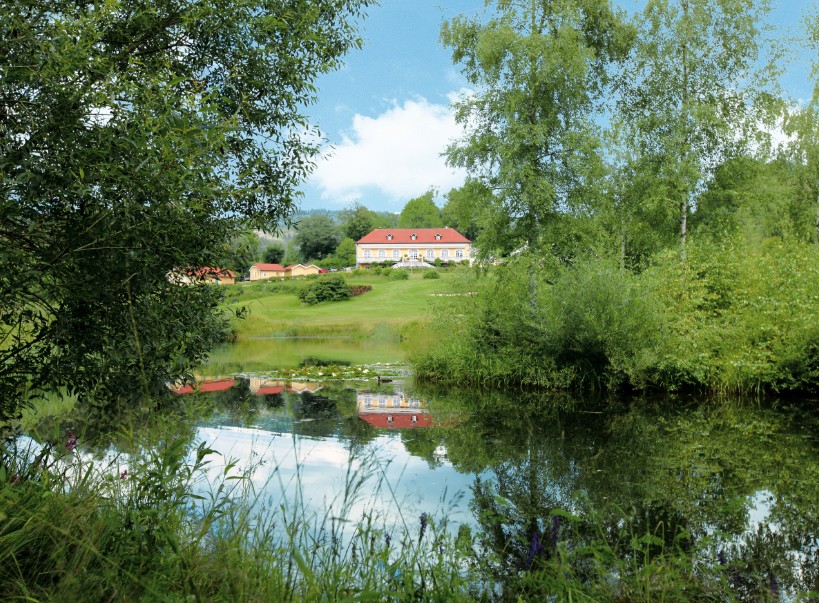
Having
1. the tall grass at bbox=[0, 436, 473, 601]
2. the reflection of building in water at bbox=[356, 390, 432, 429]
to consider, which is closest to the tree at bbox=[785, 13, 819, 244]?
the reflection of building in water at bbox=[356, 390, 432, 429]

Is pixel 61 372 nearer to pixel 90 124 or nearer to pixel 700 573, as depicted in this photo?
pixel 90 124

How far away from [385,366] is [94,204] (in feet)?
62.1

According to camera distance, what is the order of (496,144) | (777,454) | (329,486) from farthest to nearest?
(496,144), (777,454), (329,486)

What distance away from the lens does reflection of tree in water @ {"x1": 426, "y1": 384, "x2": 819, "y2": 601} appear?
4688mm

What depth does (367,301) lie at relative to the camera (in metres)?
57.3

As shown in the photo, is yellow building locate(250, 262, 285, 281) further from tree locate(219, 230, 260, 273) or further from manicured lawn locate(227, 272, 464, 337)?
tree locate(219, 230, 260, 273)

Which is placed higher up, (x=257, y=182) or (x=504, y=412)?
(x=257, y=182)

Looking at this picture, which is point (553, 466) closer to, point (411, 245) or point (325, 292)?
point (325, 292)

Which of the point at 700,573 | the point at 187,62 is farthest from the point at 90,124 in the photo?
the point at 700,573

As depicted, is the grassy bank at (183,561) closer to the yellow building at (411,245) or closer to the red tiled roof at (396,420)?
the red tiled roof at (396,420)

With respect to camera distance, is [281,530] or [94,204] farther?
[281,530]

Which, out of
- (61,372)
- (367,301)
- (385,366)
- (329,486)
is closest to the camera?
(61,372)

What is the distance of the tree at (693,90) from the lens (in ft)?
75.8

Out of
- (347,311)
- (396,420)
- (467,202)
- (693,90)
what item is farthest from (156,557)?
(347,311)
